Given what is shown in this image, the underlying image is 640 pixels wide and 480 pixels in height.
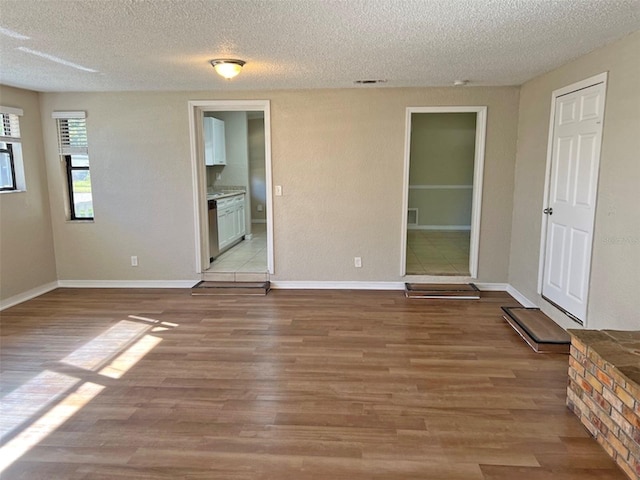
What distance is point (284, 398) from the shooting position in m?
2.66

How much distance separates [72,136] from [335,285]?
3.64 m

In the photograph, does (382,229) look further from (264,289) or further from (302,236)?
(264,289)

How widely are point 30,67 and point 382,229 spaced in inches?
150

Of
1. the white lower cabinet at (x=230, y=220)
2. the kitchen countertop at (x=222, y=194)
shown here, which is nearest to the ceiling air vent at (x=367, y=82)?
the kitchen countertop at (x=222, y=194)

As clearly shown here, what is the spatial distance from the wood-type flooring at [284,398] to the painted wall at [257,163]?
552 cm

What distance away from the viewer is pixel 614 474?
197 centimetres

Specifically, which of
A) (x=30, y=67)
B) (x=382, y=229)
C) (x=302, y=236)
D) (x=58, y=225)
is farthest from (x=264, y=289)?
(x=30, y=67)

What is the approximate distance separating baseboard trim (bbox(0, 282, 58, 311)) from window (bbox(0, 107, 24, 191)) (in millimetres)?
1184

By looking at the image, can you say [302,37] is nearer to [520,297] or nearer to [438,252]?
[520,297]

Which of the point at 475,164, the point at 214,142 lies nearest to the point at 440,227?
the point at 475,164

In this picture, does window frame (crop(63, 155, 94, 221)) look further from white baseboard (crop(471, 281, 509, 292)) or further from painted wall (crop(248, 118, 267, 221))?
white baseboard (crop(471, 281, 509, 292))

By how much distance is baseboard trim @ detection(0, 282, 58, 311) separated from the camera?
445 cm

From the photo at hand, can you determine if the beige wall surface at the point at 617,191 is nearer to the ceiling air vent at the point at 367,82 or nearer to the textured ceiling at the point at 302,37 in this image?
the textured ceiling at the point at 302,37

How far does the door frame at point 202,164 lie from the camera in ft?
15.8
